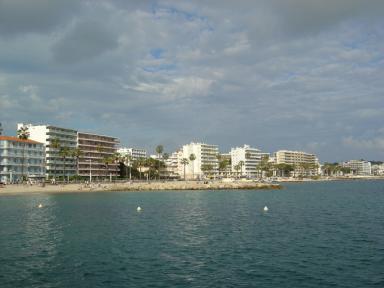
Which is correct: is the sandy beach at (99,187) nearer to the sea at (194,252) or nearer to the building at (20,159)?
the building at (20,159)

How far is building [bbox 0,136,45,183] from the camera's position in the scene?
149 metres

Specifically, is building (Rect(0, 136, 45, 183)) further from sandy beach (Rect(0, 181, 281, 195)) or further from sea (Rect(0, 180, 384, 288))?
sea (Rect(0, 180, 384, 288))

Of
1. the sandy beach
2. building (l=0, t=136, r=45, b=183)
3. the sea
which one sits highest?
building (l=0, t=136, r=45, b=183)

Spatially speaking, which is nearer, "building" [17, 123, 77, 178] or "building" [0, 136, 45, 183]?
"building" [0, 136, 45, 183]

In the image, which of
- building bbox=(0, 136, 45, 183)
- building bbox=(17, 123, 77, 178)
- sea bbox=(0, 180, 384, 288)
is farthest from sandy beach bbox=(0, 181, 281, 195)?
sea bbox=(0, 180, 384, 288)

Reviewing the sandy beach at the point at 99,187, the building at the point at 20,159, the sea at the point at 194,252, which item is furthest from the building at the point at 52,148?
the sea at the point at 194,252

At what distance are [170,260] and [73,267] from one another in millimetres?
6478

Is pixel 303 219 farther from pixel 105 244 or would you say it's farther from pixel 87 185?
pixel 87 185

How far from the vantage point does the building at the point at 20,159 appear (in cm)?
14912

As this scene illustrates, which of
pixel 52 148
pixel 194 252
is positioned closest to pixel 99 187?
pixel 52 148

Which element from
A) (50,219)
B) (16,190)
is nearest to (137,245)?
(50,219)

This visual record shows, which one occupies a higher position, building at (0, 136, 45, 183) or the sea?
building at (0, 136, 45, 183)

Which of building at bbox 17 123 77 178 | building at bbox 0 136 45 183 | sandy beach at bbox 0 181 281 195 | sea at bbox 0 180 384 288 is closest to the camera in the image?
sea at bbox 0 180 384 288

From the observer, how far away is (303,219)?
51625 millimetres
